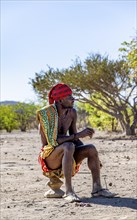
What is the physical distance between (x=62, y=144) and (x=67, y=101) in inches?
24.3

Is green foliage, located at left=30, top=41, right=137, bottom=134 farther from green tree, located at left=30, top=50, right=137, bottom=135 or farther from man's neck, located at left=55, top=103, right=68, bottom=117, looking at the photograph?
man's neck, located at left=55, top=103, right=68, bottom=117

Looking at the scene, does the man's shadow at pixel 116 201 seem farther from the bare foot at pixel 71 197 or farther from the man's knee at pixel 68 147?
the man's knee at pixel 68 147

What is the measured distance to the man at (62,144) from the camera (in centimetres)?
631

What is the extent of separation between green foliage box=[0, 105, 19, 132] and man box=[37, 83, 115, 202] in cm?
5154

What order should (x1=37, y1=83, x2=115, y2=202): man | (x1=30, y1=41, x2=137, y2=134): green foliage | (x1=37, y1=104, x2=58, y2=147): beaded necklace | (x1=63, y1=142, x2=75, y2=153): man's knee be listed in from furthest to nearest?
(x1=30, y1=41, x2=137, y2=134): green foliage
(x1=37, y1=104, x2=58, y2=147): beaded necklace
(x1=37, y1=83, x2=115, y2=202): man
(x1=63, y1=142, x2=75, y2=153): man's knee

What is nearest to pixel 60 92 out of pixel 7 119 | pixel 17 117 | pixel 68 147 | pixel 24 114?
pixel 68 147

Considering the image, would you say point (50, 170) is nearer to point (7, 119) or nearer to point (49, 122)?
point (49, 122)

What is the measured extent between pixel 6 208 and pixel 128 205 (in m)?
1.44

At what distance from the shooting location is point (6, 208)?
19.9 feet

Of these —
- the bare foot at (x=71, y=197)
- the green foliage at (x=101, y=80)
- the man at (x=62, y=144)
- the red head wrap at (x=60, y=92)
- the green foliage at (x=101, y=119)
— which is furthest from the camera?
the green foliage at (x=101, y=119)

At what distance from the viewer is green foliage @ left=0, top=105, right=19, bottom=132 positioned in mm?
58422

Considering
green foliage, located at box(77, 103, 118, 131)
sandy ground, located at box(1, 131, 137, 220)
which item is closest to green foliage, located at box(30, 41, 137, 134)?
green foliage, located at box(77, 103, 118, 131)

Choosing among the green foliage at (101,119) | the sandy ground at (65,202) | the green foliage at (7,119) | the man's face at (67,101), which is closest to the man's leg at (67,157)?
the sandy ground at (65,202)

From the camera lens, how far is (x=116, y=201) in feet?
20.1
